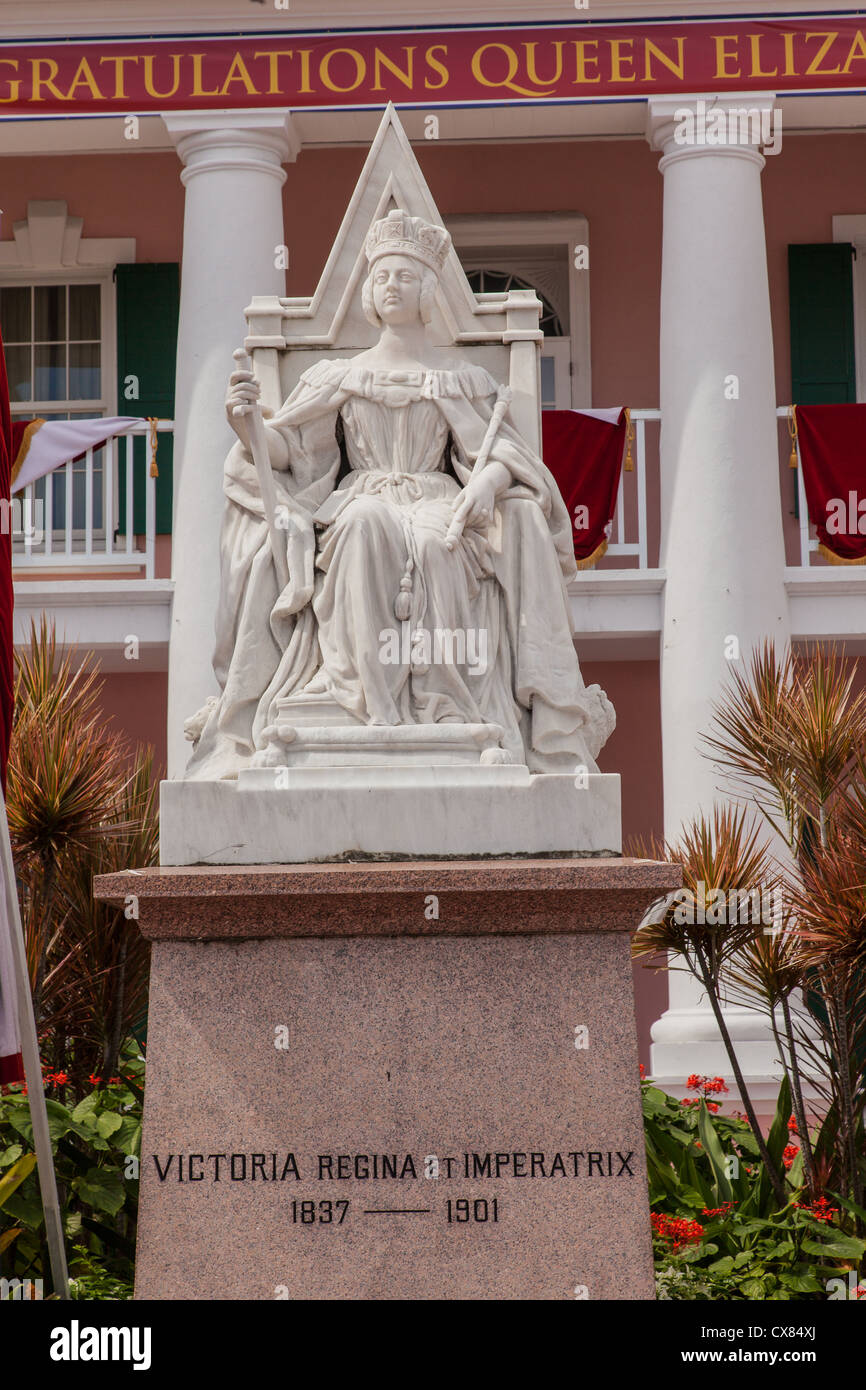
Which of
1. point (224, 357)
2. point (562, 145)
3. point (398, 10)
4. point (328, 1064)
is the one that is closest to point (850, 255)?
point (562, 145)

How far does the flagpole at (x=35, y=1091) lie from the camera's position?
174 inches

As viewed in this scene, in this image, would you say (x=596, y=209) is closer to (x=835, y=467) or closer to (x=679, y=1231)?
(x=835, y=467)

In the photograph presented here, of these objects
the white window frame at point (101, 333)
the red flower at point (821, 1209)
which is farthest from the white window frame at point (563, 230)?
the red flower at point (821, 1209)

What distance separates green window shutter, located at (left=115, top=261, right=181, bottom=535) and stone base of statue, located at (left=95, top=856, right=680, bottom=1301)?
897 cm

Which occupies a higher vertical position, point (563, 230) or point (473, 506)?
point (563, 230)

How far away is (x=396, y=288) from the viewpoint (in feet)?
18.7

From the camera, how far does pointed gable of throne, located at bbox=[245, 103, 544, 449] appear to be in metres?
5.96

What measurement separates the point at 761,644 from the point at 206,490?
3377 millimetres

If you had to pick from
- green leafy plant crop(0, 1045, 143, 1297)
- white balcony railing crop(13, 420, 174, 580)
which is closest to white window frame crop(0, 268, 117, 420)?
white balcony railing crop(13, 420, 174, 580)

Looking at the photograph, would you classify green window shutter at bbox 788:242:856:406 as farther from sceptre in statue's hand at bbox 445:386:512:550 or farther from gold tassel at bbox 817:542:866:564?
sceptre in statue's hand at bbox 445:386:512:550

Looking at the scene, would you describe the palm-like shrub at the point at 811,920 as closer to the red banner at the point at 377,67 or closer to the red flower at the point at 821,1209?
the red flower at the point at 821,1209

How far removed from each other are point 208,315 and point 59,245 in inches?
147

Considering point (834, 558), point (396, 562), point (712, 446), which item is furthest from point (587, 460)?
point (396, 562)
